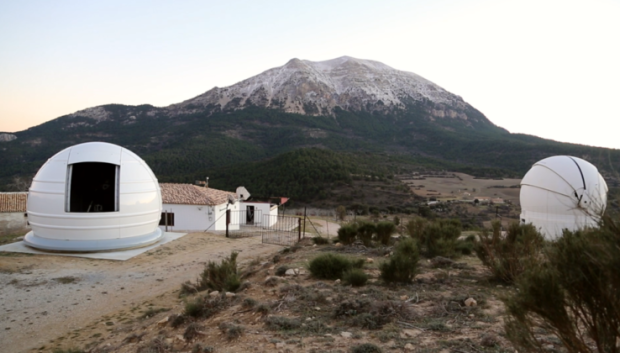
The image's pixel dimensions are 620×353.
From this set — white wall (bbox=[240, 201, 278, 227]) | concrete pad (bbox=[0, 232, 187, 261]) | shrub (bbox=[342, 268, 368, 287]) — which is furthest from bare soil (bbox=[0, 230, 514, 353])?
white wall (bbox=[240, 201, 278, 227])

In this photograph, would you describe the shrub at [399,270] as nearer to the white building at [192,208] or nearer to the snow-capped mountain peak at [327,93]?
the white building at [192,208]

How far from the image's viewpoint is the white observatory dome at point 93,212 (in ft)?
42.3

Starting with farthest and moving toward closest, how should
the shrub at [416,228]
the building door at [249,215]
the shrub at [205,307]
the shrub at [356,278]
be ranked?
1. the building door at [249,215]
2. the shrub at [416,228]
3. the shrub at [356,278]
4. the shrub at [205,307]

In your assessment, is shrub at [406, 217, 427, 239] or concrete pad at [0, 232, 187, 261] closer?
shrub at [406, 217, 427, 239]

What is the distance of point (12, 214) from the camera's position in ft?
69.2

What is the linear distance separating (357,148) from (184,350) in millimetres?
65419

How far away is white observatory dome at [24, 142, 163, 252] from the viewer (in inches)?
507

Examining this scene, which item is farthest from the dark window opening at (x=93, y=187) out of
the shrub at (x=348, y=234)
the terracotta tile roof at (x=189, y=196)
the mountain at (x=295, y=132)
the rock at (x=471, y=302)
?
the mountain at (x=295, y=132)

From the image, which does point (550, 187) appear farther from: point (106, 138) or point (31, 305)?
point (106, 138)

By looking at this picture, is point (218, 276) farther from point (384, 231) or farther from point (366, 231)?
point (384, 231)

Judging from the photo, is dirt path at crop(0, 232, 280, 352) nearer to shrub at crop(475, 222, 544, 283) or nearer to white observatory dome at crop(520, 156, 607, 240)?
shrub at crop(475, 222, 544, 283)

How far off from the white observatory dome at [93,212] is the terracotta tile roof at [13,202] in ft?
32.7

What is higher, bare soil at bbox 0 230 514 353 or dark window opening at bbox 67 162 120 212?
dark window opening at bbox 67 162 120 212

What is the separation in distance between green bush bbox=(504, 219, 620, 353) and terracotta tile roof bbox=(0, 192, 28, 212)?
26.4m
